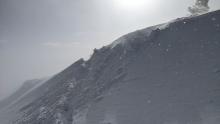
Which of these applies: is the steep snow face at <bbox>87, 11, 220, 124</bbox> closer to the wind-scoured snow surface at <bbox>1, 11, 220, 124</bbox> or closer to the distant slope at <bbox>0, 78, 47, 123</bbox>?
the wind-scoured snow surface at <bbox>1, 11, 220, 124</bbox>

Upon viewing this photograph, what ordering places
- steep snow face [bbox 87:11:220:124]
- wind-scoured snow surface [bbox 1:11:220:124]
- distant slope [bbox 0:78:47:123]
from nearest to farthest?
steep snow face [bbox 87:11:220:124] < wind-scoured snow surface [bbox 1:11:220:124] < distant slope [bbox 0:78:47:123]

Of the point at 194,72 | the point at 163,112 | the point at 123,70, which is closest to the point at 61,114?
the point at 123,70

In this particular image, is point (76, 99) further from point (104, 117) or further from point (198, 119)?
point (198, 119)

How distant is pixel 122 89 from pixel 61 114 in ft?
36.0

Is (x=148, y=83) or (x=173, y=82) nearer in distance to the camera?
(x=173, y=82)

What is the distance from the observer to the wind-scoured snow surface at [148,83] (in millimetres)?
45000

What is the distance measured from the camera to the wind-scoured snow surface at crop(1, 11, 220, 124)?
45.0 metres

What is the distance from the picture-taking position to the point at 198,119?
4138 cm

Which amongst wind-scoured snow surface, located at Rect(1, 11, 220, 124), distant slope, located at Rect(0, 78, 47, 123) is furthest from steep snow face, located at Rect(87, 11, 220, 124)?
distant slope, located at Rect(0, 78, 47, 123)

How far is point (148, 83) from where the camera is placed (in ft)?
168

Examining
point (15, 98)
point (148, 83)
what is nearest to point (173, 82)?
point (148, 83)

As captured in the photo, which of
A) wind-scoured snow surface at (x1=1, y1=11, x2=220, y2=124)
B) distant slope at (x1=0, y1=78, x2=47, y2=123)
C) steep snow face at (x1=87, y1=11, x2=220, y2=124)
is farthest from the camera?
distant slope at (x1=0, y1=78, x2=47, y2=123)

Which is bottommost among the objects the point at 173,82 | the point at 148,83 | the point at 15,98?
the point at 173,82

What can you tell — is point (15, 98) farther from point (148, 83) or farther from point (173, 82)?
point (173, 82)
